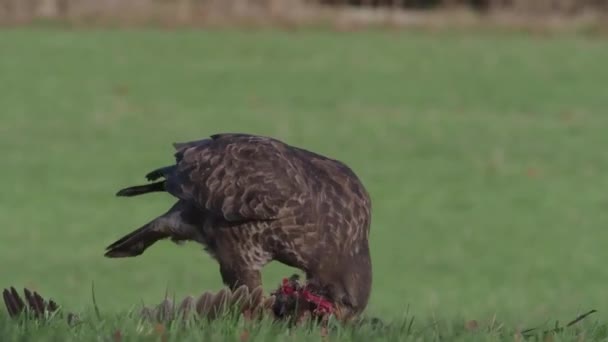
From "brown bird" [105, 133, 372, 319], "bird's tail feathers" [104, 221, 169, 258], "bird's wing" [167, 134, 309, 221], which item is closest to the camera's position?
"brown bird" [105, 133, 372, 319]

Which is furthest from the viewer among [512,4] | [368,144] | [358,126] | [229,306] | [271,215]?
[512,4]

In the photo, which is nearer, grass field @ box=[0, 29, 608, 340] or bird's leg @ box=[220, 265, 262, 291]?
bird's leg @ box=[220, 265, 262, 291]

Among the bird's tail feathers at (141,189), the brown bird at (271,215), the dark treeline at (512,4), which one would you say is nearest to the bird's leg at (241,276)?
the brown bird at (271,215)

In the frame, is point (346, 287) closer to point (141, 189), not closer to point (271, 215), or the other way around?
point (271, 215)

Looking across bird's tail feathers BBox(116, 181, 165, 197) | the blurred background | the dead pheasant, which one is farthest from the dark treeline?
the dead pheasant

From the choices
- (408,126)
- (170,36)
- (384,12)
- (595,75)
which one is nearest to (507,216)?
(408,126)

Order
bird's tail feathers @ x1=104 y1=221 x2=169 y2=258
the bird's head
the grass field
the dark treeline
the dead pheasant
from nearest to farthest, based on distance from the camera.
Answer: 1. the dead pheasant
2. the bird's head
3. bird's tail feathers @ x1=104 y1=221 x2=169 y2=258
4. the grass field
5. the dark treeline

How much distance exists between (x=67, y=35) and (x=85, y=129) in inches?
286

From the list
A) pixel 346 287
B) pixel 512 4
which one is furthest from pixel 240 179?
pixel 512 4

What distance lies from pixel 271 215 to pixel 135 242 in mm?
860

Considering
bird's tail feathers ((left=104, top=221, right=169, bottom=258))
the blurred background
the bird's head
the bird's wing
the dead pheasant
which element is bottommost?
the blurred background

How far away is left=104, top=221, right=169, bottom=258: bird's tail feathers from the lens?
23.2ft

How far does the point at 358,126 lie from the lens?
83.7 feet

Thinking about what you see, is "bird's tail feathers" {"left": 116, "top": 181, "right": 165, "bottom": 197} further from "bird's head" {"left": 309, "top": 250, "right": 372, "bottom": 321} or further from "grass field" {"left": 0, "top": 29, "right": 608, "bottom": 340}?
"grass field" {"left": 0, "top": 29, "right": 608, "bottom": 340}
